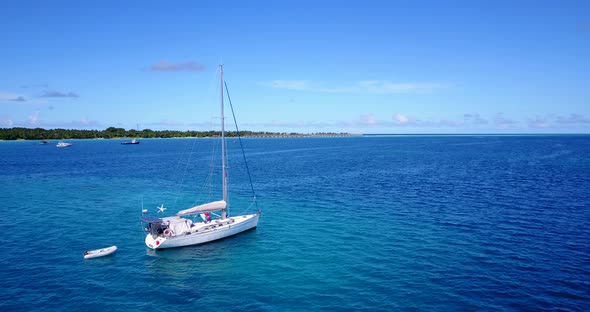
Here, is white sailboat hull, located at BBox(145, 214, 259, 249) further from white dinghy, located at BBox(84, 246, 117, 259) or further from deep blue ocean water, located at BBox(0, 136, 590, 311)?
white dinghy, located at BBox(84, 246, 117, 259)

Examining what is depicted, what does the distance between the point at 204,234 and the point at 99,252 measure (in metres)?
10.5

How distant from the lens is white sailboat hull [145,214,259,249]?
37938 millimetres

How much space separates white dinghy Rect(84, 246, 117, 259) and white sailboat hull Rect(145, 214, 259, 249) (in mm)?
3371

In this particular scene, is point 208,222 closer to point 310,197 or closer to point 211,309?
point 211,309

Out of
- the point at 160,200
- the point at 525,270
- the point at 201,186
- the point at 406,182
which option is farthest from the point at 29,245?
the point at 406,182

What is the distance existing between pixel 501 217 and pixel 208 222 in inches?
1553

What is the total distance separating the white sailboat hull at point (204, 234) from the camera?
1494 inches

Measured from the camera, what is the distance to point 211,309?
25719 millimetres

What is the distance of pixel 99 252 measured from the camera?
35.8 metres

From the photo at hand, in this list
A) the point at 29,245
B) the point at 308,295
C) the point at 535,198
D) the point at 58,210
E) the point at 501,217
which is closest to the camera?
the point at 308,295

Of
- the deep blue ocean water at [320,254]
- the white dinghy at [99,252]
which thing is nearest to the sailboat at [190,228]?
the deep blue ocean water at [320,254]

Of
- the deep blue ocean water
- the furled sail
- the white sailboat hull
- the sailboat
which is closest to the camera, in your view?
the deep blue ocean water

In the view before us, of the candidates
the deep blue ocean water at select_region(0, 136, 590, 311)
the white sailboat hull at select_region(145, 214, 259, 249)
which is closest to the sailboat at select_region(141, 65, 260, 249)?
the white sailboat hull at select_region(145, 214, 259, 249)

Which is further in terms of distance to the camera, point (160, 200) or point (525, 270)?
point (160, 200)
